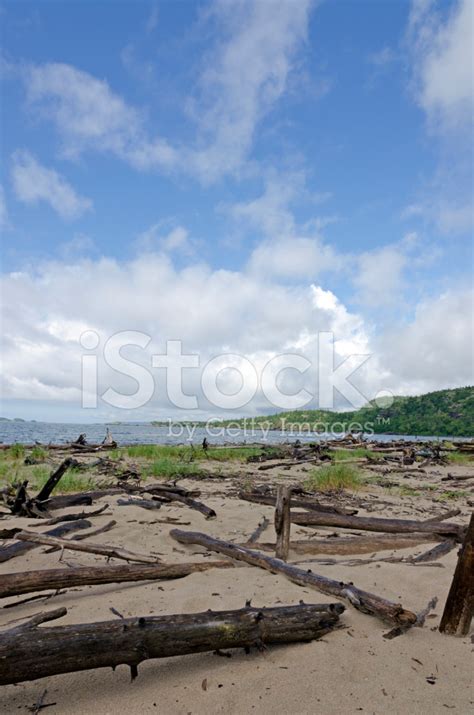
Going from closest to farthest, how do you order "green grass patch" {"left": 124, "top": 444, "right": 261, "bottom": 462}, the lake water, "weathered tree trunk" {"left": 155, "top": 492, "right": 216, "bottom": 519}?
"weathered tree trunk" {"left": 155, "top": 492, "right": 216, "bottom": 519} → "green grass patch" {"left": 124, "top": 444, "right": 261, "bottom": 462} → the lake water

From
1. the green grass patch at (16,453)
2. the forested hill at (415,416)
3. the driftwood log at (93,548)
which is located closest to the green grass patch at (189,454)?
the green grass patch at (16,453)

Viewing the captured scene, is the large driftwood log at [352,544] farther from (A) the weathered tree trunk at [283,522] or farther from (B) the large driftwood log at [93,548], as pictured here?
(B) the large driftwood log at [93,548]

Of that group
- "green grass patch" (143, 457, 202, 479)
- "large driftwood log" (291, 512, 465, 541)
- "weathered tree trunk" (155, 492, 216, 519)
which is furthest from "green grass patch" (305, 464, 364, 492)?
"large driftwood log" (291, 512, 465, 541)

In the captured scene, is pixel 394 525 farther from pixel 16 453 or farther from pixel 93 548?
pixel 16 453

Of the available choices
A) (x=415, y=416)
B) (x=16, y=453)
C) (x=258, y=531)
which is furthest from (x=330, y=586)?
(x=415, y=416)

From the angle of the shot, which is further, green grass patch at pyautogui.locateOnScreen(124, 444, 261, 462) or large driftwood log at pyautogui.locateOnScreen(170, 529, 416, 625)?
green grass patch at pyautogui.locateOnScreen(124, 444, 261, 462)

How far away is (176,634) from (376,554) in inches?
130

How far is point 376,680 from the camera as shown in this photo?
2406mm

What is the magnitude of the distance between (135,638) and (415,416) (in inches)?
A: 3166

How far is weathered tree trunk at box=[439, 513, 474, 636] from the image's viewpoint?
2.69m

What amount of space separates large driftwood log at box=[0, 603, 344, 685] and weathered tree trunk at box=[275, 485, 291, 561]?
1.72 m

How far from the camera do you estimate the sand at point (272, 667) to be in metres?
2.21

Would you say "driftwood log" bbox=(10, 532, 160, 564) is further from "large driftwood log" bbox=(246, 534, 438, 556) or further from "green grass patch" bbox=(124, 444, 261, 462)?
"green grass patch" bbox=(124, 444, 261, 462)

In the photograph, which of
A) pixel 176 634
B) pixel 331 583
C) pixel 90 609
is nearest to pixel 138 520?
pixel 90 609
